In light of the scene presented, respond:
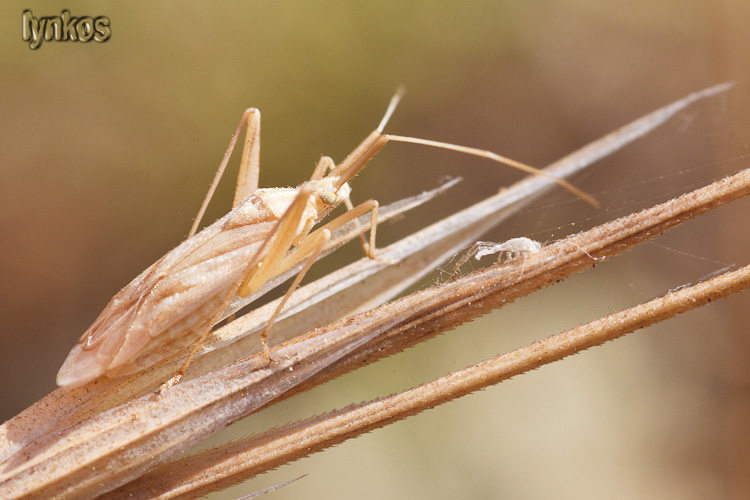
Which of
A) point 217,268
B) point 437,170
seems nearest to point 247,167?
point 217,268

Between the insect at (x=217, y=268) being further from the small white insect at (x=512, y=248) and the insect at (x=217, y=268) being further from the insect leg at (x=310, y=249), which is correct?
the small white insect at (x=512, y=248)

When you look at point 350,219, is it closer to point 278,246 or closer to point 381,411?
point 278,246

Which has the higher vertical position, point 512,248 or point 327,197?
point 327,197

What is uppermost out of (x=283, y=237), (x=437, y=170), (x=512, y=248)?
(x=437, y=170)

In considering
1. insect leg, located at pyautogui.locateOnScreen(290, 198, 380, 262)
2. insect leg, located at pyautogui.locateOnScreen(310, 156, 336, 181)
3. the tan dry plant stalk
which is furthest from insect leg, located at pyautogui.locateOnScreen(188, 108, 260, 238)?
the tan dry plant stalk

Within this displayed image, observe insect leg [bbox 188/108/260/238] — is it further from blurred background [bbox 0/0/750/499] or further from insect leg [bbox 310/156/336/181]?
blurred background [bbox 0/0/750/499]

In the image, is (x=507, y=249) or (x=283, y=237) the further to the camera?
(x=283, y=237)

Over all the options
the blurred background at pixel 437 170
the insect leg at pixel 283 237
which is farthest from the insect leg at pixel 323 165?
the insect leg at pixel 283 237
